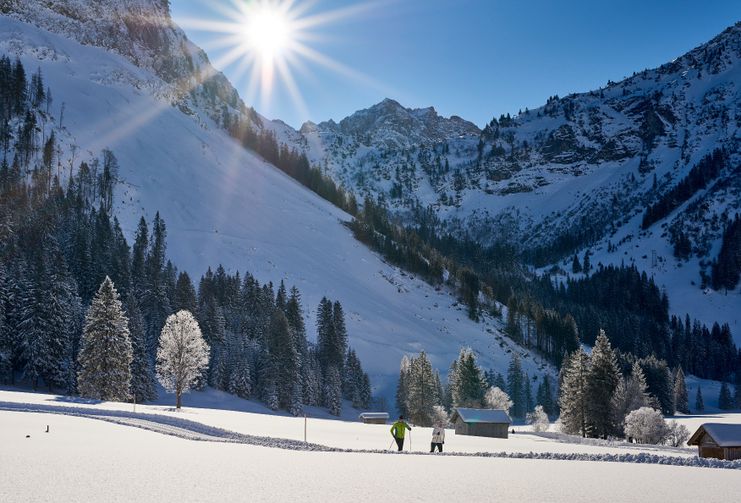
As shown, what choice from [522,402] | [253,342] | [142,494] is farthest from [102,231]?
[142,494]

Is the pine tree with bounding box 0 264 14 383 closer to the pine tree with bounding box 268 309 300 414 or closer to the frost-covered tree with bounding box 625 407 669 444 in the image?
the pine tree with bounding box 268 309 300 414

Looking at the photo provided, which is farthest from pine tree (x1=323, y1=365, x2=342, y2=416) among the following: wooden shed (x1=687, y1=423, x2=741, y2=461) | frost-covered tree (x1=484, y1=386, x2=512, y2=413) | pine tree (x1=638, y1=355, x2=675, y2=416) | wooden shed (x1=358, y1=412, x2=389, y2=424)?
pine tree (x1=638, y1=355, x2=675, y2=416)

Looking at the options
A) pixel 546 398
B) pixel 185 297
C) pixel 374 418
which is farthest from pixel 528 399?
pixel 185 297

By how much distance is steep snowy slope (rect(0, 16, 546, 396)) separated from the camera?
143125mm

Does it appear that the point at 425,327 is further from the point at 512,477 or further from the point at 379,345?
the point at 512,477

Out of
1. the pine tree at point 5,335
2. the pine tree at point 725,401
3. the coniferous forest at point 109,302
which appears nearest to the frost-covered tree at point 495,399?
the coniferous forest at point 109,302

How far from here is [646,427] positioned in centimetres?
6253

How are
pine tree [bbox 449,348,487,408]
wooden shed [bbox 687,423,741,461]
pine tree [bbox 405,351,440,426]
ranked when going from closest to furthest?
wooden shed [bbox 687,423,741,461]
pine tree [bbox 405,351,440,426]
pine tree [bbox 449,348,487,408]

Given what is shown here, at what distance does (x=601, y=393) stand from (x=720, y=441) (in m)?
21.4

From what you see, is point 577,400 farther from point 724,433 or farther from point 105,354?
point 105,354

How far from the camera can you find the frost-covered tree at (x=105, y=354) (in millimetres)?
58469

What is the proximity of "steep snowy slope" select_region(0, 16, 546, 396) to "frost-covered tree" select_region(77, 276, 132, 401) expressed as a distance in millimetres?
70933

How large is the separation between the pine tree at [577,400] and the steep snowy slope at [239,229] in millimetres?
59885

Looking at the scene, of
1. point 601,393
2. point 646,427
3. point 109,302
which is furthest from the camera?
point 601,393
